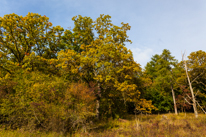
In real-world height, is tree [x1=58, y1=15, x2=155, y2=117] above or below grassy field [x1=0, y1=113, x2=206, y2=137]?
above

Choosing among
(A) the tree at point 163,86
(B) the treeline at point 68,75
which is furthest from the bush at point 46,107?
(A) the tree at point 163,86

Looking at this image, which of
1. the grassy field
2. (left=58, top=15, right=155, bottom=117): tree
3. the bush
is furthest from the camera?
(left=58, top=15, right=155, bottom=117): tree

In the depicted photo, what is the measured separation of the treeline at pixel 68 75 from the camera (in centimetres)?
990

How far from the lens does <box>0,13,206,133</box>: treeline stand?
990cm

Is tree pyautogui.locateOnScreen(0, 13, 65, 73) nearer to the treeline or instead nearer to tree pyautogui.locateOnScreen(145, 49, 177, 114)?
the treeline

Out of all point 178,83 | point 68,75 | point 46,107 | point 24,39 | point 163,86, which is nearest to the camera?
point 46,107

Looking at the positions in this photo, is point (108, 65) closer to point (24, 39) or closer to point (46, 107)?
point (46, 107)

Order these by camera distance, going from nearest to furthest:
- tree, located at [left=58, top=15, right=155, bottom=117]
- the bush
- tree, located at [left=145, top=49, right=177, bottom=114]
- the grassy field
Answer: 1. the grassy field
2. the bush
3. tree, located at [left=58, top=15, right=155, bottom=117]
4. tree, located at [left=145, top=49, right=177, bottom=114]

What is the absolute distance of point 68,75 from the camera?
1577 centimetres

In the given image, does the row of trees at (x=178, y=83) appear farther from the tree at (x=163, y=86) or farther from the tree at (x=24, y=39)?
the tree at (x=24, y=39)

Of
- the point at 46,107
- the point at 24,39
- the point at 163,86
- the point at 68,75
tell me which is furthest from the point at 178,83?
the point at 24,39

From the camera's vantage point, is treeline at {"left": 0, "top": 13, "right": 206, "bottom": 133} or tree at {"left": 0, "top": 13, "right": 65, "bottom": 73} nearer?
treeline at {"left": 0, "top": 13, "right": 206, "bottom": 133}

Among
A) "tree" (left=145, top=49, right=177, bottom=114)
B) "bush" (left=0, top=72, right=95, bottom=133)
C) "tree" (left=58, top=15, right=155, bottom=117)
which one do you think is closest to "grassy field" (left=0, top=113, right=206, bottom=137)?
"bush" (left=0, top=72, right=95, bottom=133)

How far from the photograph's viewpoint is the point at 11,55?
58.2ft
